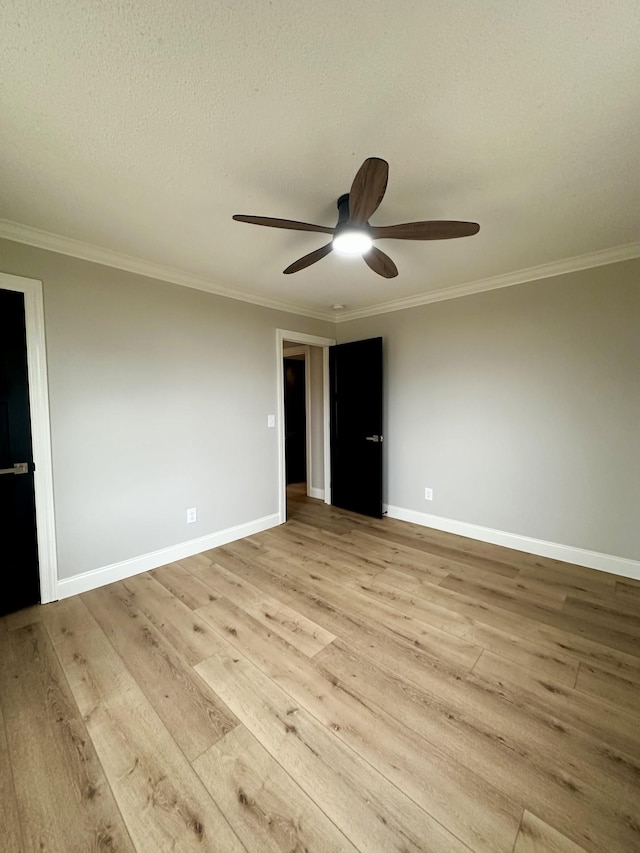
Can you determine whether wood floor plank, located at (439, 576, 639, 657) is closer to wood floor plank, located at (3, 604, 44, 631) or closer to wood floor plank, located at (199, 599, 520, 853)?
wood floor plank, located at (199, 599, 520, 853)

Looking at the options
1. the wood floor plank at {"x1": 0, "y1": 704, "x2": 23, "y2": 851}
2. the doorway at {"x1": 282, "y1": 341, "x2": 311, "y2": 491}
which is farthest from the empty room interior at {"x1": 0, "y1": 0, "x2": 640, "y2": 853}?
the doorway at {"x1": 282, "y1": 341, "x2": 311, "y2": 491}

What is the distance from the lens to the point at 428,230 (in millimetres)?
1669

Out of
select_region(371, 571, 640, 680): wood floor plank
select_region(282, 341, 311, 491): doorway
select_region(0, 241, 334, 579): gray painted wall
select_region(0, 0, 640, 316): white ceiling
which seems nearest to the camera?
select_region(0, 0, 640, 316): white ceiling

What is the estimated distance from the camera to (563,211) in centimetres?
200

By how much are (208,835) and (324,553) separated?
6.73ft

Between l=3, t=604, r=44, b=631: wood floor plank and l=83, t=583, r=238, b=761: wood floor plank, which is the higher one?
l=3, t=604, r=44, b=631: wood floor plank

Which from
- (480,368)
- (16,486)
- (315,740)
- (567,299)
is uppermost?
(567,299)

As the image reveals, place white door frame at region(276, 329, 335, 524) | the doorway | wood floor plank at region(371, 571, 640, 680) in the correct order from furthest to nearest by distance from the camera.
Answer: the doorway, white door frame at region(276, 329, 335, 524), wood floor plank at region(371, 571, 640, 680)

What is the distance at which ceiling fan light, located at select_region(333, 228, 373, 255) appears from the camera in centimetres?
167

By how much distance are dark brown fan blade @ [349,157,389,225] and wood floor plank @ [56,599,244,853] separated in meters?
2.28

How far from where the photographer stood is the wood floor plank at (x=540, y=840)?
1033mm

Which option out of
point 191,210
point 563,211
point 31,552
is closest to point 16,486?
point 31,552

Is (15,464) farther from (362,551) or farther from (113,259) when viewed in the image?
(362,551)

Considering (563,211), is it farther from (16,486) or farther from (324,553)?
(16,486)
